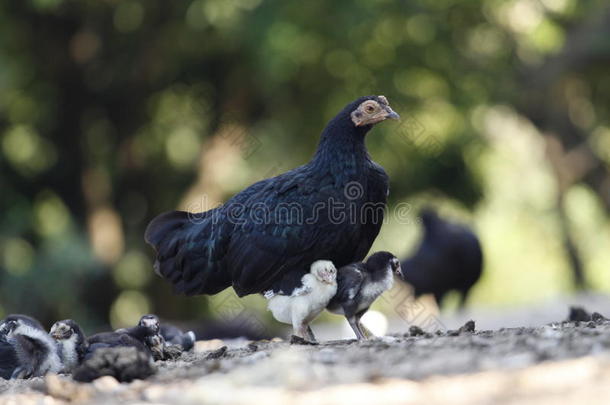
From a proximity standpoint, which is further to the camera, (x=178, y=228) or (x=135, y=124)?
(x=135, y=124)

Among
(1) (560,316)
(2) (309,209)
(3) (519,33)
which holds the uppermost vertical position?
(3) (519,33)

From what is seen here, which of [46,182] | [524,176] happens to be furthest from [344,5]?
[524,176]

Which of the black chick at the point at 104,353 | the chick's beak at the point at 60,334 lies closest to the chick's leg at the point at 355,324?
the black chick at the point at 104,353

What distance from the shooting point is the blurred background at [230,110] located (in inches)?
554

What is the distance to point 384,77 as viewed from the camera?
1391cm

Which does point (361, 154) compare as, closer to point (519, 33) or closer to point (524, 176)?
point (519, 33)

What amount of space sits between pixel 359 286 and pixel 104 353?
1.78m

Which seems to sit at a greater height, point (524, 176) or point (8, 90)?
point (8, 90)

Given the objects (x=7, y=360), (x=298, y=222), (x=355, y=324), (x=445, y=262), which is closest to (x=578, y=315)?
(x=355, y=324)

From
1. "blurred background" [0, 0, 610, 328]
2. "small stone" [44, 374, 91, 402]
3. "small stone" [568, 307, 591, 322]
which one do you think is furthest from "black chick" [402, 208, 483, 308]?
"small stone" [44, 374, 91, 402]

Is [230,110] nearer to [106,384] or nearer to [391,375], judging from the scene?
[106,384]

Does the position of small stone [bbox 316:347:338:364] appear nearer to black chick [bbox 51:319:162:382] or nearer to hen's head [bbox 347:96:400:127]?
black chick [bbox 51:319:162:382]

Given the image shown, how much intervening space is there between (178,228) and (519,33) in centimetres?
1015

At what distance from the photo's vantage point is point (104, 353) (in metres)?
5.10
